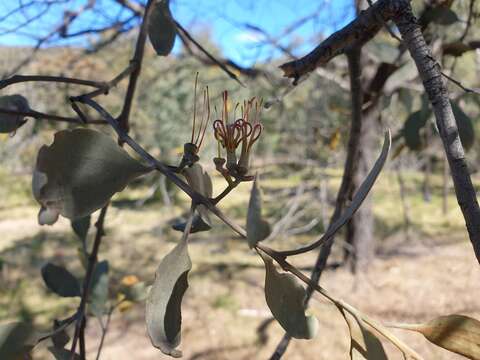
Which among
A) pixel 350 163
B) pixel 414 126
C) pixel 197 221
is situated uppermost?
pixel 414 126

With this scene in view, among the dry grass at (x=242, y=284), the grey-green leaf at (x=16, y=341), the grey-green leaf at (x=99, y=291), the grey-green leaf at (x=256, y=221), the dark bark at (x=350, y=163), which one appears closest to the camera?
the grey-green leaf at (x=256, y=221)

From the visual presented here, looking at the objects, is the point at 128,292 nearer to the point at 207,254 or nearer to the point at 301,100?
the point at 207,254

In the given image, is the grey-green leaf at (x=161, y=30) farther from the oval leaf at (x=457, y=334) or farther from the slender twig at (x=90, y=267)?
the oval leaf at (x=457, y=334)

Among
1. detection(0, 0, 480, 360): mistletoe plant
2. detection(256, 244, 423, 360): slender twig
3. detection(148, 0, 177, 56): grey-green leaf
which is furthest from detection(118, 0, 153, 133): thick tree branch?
detection(256, 244, 423, 360): slender twig

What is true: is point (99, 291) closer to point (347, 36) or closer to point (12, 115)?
point (12, 115)

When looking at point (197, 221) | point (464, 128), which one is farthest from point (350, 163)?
point (197, 221)

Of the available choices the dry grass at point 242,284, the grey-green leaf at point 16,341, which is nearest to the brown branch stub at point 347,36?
the grey-green leaf at point 16,341

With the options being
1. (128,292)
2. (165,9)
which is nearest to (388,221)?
(128,292)

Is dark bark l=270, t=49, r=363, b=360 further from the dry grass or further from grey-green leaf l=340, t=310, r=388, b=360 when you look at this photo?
the dry grass
